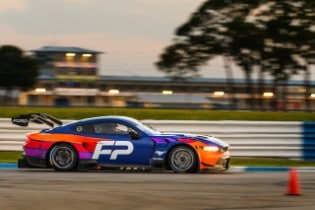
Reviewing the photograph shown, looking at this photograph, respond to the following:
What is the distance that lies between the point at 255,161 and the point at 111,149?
17.4 ft

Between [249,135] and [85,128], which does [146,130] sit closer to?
[85,128]

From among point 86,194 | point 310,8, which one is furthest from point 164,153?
point 310,8

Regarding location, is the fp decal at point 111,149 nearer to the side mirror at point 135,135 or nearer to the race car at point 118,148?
the race car at point 118,148

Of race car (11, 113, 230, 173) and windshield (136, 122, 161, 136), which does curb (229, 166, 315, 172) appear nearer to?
race car (11, 113, 230, 173)

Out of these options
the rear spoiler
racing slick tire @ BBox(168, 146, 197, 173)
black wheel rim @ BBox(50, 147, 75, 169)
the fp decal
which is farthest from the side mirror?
the rear spoiler

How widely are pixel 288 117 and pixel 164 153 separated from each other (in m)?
8.48

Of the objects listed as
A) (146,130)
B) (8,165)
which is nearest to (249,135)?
(146,130)

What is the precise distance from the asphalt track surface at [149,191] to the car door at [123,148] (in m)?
0.96

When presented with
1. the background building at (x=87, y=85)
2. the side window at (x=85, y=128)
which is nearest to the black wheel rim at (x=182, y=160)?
the side window at (x=85, y=128)

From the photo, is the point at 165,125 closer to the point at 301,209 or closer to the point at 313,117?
the point at 313,117

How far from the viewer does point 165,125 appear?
18.8 m

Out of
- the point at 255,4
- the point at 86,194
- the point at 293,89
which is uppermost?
the point at 255,4

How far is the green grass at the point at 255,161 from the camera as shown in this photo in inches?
686

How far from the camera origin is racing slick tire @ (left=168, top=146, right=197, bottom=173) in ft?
45.8
